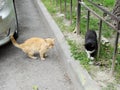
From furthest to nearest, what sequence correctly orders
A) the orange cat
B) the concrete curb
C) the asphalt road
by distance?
the orange cat
the asphalt road
the concrete curb

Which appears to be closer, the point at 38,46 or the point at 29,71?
the point at 29,71

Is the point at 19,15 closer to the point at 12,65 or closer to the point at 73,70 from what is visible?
the point at 12,65

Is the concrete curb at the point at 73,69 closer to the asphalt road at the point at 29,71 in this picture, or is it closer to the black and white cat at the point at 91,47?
the asphalt road at the point at 29,71

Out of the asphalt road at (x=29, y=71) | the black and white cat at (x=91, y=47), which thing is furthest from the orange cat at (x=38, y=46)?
the black and white cat at (x=91, y=47)

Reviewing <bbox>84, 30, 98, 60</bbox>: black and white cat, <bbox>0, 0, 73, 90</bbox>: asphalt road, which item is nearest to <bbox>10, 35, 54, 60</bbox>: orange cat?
<bbox>0, 0, 73, 90</bbox>: asphalt road

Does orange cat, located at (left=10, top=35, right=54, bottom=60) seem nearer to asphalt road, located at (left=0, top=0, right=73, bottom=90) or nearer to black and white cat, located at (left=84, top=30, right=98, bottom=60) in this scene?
asphalt road, located at (left=0, top=0, right=73, bottom=90)

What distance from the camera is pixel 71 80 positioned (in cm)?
396

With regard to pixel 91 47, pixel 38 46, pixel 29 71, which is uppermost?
pixel 91 47

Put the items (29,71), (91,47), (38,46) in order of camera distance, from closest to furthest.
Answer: (91,47) < (29,71) < (38,46)

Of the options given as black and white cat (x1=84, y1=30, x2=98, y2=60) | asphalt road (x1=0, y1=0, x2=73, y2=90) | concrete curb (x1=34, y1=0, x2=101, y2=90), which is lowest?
asphalt road (x1=0, y1=0, x2=73, y2=90)

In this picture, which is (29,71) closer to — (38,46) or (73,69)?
(38,46)

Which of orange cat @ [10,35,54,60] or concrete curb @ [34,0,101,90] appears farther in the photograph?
orange cat @ [10,35,54,60]

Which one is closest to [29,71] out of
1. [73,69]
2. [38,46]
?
[38,46]

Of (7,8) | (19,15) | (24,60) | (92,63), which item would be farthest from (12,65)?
(19,15)
